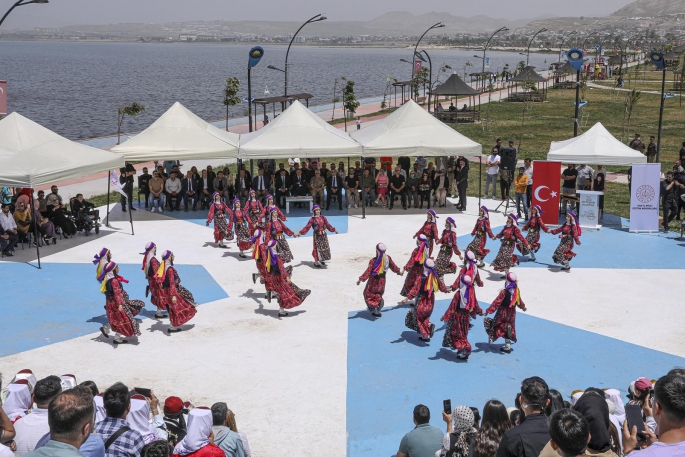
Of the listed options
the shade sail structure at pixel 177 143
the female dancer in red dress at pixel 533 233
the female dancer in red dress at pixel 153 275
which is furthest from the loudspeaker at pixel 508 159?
the female dancer in red dress at pixel 153 275

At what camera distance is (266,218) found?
17.2 meters

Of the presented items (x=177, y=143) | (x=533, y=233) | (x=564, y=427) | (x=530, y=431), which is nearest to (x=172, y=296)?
(x=530, y=431)

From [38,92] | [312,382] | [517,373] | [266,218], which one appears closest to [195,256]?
[266,218]

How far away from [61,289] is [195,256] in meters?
3.58

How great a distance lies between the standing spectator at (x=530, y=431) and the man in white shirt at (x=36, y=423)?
3921 millimetres

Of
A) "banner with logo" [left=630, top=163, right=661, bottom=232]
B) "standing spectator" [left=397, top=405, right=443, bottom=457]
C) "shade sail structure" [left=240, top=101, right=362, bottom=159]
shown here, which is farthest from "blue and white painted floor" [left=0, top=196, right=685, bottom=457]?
"shade sail structure" [left=240, top=101, right=362, bottom=159]

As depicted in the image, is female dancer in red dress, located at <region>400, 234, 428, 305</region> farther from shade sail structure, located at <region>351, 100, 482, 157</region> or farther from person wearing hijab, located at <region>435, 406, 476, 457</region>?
shade sail structure, located at <region>351, 100, 482, 157</region>

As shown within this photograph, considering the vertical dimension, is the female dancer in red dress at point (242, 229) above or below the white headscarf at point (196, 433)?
below

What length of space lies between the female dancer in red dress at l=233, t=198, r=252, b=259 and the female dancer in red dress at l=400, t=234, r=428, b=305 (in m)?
5.09

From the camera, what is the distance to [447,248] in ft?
53.7

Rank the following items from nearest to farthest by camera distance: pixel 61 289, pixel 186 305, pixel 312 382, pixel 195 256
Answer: pixel 312 382
pixel 186 305
pixel 61 289
pixel 195 256

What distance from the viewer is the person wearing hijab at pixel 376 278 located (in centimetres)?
1408

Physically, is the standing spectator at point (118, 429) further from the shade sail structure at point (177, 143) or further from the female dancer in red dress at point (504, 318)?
the shade sail structure at point (177, 143)

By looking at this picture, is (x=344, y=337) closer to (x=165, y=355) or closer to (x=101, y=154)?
(x=165, y=355)
